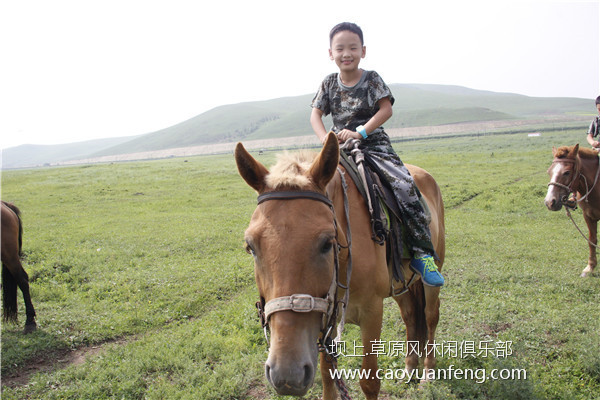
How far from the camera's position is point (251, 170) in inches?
101

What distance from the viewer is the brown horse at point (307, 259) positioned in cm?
204

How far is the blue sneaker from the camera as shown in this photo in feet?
11.7

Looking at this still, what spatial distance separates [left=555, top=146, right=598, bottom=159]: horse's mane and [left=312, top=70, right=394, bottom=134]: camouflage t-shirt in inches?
252

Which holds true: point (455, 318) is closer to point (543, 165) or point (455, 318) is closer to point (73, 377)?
point (73, 377)

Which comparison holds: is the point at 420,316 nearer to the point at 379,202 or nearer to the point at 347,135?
the point at 379,202

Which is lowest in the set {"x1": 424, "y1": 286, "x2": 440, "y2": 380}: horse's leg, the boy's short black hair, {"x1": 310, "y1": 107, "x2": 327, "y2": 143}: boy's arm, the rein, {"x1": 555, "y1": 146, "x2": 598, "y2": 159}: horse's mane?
{"x1": 424, "y1": 286, "x2": 440, "y2": 380}: horse's leg

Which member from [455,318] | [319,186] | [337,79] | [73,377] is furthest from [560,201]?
[73,377]

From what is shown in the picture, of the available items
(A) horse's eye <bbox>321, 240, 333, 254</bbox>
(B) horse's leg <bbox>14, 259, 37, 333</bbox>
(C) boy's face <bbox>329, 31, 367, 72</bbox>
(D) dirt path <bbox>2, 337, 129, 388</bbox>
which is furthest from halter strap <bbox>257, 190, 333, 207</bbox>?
(B) horse's leg <bbox>14, 259, 37, 333</bbox>

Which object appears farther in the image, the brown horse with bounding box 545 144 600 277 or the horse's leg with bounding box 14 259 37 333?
the brown horse with bounding box 545 144 600 277

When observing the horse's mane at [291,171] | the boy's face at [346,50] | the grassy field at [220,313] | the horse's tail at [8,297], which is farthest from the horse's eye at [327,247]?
the horse's tail at [8,297]

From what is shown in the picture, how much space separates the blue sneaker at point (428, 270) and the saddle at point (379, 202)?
0.14 meters

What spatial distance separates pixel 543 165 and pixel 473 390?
29163 millimetres

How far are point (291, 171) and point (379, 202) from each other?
1180 millimetres

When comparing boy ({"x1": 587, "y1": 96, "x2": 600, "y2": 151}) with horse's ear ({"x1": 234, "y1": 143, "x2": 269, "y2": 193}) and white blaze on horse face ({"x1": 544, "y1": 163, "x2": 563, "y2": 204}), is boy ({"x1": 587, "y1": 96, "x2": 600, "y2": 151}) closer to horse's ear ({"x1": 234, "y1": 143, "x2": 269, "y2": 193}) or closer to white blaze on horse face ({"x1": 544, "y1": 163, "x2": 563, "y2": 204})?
white blaze on horse face ({"x1": 544, "y1": 163, "x2": 563, "y2": 204})
